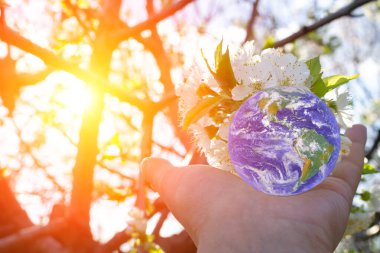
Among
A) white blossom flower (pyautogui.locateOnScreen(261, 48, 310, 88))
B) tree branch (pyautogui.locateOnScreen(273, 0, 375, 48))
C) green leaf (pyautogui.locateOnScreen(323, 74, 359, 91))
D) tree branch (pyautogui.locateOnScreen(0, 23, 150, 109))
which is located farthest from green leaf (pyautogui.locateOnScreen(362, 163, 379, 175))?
tree branch (pyautogui.locateOnScreen(0, 23, 150, 109))

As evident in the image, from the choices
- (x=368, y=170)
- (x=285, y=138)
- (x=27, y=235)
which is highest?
(x=285, y=138)

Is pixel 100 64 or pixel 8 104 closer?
pixel 100 64

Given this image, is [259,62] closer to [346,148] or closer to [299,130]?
[299,130]

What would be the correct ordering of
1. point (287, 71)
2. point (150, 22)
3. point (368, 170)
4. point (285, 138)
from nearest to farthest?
point (285, 138) < point (287, 71) < point (368, 170) < point (150, 22)

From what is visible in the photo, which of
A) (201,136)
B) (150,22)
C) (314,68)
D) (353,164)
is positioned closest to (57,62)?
(150,22)

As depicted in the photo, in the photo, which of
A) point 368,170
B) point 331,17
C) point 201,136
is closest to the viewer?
point 201,136

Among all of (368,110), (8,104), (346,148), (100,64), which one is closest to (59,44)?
(8,104)

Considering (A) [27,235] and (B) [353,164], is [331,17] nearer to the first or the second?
(B) [353,164]
